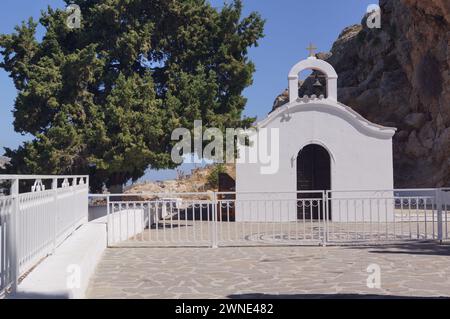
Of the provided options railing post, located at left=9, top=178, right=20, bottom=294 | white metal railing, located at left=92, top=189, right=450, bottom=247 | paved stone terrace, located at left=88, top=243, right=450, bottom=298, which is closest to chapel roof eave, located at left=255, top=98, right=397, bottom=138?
white metal railing, located at left=92, top=189, right=450, bottom=247

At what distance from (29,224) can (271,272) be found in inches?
153

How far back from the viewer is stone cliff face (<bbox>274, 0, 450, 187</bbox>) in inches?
1144

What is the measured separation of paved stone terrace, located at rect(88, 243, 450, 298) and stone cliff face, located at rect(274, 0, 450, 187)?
67.1 ft

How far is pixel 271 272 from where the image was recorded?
778 centimetres

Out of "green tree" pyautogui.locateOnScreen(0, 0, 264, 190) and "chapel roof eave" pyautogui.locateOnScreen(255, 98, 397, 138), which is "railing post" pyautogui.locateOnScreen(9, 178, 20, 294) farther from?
"chapel roof eave" pyautogui.locateOnScreen(255, 98, 397, 138)

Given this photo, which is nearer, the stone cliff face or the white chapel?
the white chapel

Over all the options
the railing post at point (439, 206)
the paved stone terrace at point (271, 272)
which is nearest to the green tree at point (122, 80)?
the paved stone terrace at point (271, 272)

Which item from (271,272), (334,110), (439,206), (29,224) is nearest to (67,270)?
(29,224)

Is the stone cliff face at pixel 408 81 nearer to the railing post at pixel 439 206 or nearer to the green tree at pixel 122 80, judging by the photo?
the green tree at pixel 122 80

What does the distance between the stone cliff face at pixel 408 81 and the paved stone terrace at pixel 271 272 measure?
67.1 ft

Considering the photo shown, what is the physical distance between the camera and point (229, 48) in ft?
52.0

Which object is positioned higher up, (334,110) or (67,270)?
(334,110)

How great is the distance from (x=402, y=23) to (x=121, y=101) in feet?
90.6

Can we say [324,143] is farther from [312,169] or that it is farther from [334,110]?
[334,110]
